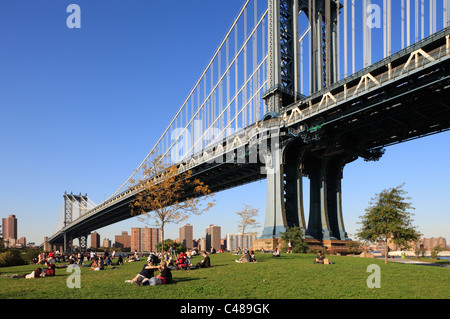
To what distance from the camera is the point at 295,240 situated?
32219mm

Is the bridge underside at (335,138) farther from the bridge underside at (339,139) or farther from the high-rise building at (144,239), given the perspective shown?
the high-rise building at (144,239)

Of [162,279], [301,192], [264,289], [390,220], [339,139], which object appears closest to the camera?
[264,289]

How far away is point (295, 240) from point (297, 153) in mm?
10246

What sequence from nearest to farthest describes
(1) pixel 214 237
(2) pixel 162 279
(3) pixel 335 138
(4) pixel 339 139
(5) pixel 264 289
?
(5) pixel 264 289 < (2) pixel 162 279 < (3) pixel 335 138 < (4) pixel 339 139 < (1) pixel 214 237

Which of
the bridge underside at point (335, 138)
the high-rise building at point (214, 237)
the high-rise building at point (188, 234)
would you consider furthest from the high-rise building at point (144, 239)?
the bridge underside at point (335, 138)

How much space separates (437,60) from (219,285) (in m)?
20.6

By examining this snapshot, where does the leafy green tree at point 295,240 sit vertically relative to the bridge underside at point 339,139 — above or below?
below

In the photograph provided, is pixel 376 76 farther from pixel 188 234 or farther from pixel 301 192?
pixel 188 234

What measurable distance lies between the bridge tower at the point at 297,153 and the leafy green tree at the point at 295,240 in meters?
1.82

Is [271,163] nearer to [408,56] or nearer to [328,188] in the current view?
[328,188]

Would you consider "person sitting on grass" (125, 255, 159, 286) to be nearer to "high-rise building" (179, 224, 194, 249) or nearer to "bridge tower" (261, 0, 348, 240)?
"bridge tower" (261, 0, 348, 240)

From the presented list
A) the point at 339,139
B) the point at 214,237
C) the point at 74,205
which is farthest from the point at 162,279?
the point at 74,205

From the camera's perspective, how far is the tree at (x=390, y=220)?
25.3 meters
